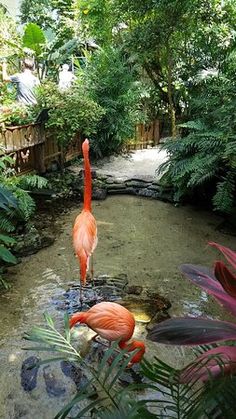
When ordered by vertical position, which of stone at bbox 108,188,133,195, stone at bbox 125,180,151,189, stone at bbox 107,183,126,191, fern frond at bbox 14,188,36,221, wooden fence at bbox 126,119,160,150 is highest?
wooden fence at bbox 126,119,160,150

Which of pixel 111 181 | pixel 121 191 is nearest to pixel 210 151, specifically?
pixel 121 191

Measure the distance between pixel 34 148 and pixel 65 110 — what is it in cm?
69

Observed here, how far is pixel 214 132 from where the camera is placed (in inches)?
179

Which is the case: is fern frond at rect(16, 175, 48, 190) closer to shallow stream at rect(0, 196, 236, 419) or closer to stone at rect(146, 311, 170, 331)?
shallow stream at rect(0, 196, 236, 419)

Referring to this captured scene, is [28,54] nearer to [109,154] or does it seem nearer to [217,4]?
[109,154]

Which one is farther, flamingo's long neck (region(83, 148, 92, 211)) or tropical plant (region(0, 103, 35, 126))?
tropical plant (region(0, 103, 35, 126))

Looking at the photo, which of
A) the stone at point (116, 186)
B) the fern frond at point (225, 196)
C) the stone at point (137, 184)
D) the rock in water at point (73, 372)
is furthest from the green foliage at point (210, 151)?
the rock in water at point (73, 372)

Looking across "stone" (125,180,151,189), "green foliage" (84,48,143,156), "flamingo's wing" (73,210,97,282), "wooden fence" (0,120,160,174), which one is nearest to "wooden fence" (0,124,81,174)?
"wooden fence" (0,120,160,174)

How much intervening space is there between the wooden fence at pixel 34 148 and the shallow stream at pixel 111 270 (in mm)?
972

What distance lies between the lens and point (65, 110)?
545 cm

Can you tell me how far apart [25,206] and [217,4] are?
4638mm

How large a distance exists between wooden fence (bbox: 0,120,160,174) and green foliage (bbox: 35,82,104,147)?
213mm

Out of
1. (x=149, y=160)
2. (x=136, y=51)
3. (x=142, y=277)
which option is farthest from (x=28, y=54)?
(x=142, y=277)

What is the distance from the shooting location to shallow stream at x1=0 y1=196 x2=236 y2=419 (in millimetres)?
2110
